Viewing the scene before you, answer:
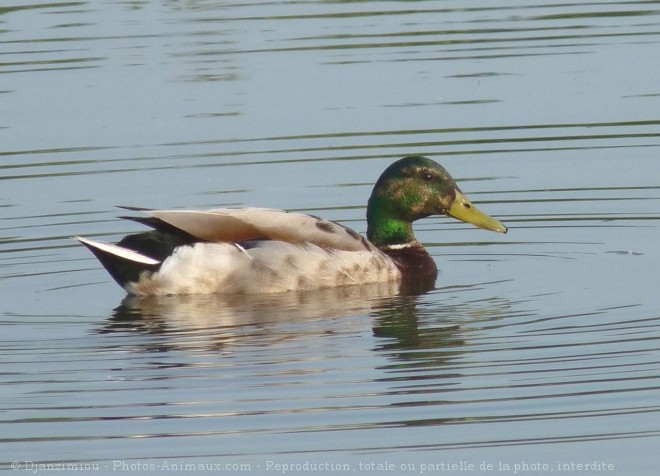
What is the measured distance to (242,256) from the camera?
11680 millimetres

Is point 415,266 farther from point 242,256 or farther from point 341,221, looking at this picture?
point 341,221

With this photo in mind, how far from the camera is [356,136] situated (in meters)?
15.4

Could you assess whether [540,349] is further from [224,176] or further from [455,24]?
[455,24]

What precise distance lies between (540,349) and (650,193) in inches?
164

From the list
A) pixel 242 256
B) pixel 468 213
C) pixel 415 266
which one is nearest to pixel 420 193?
pixel 468 213

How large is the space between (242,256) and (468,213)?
5.84 ft

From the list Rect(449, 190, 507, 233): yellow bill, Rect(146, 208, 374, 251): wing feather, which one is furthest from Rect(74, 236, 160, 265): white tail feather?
Rect(449, 190, 507, 233): yellow bill

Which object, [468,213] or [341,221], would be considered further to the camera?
[341,221]

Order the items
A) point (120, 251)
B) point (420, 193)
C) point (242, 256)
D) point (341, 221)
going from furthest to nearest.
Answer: point (341, 221) < point (420, 193) < point (242, 256) < point (120, 251)

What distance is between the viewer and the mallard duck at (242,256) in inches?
454

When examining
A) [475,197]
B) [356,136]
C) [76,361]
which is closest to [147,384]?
[76,361]

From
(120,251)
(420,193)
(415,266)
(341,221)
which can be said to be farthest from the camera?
(341,221)

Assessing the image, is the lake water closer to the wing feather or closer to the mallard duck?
the mallard duck

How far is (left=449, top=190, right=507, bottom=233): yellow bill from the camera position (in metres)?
12.4
